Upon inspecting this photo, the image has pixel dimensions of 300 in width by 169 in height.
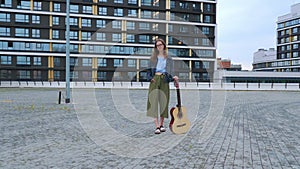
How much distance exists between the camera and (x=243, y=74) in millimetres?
62156

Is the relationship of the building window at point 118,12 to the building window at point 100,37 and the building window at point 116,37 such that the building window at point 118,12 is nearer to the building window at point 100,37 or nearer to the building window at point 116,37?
the building window at point 116,37

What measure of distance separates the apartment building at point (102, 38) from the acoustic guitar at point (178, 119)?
42.5 m

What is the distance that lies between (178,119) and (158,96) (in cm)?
72

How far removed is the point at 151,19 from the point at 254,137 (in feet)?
160

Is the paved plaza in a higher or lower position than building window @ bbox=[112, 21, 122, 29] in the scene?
lower

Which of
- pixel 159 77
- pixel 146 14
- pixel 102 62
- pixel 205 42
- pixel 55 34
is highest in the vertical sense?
pixel 146 14

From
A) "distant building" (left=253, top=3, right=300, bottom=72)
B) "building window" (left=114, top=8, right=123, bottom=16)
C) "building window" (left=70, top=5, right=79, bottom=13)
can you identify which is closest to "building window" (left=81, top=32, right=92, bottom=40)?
"building window" (left=70, top=5, right=79, bottom=13)

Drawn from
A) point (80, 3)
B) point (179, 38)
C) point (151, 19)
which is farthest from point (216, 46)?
point (80, 3)

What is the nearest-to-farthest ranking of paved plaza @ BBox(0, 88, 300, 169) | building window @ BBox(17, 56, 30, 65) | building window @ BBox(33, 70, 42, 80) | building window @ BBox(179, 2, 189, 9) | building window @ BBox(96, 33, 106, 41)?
paved plaza @ BBox(0, 88, 300, 169) → building window @ BBox(17, 56, 30, 65) → building window @ BBox(33, 70, 42, 80) → building window @ BBox(96, 33, 106, 41) → building window @ BBox(179, 2, 189, 9)

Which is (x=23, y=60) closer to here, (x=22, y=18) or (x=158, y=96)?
(x=22, y=18)

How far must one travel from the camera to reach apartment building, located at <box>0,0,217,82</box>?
48.2 meters

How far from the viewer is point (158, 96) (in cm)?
612

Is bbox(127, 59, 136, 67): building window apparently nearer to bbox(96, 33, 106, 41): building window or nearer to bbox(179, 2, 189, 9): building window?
bbox(96, 33, 106, 41): building window

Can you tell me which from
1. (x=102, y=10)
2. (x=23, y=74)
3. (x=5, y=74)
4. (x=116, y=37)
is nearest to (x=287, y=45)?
(x=116, y=37)
